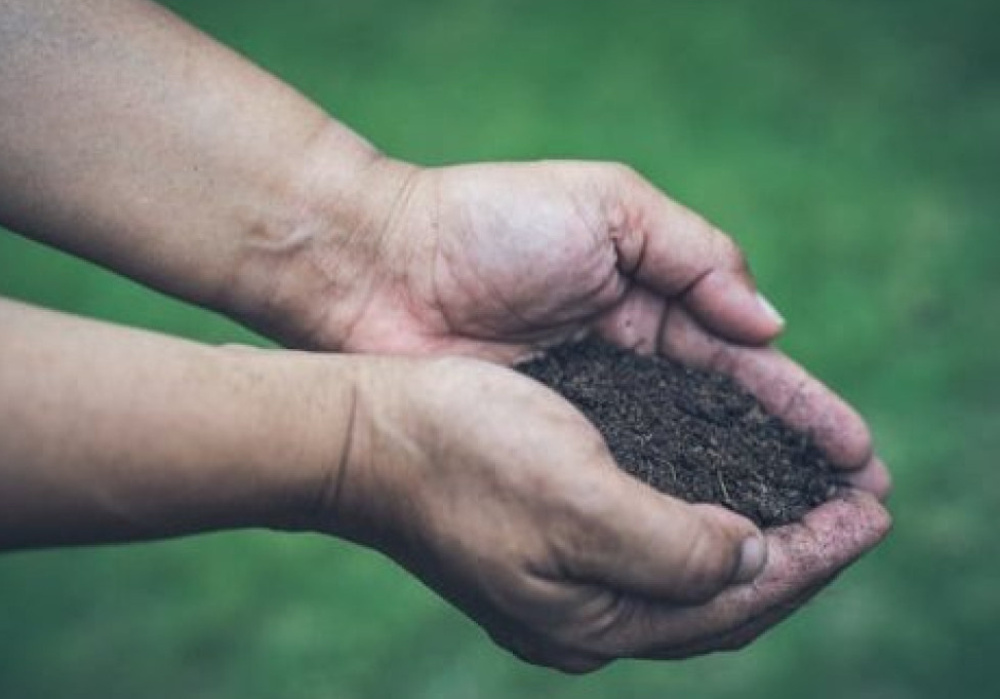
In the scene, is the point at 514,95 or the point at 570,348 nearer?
the point at 570,348

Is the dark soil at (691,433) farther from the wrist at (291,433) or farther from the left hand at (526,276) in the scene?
the wrist at (291,433)

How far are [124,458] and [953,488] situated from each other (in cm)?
268

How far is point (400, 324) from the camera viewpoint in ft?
7.46

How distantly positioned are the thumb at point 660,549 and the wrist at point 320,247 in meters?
0.86

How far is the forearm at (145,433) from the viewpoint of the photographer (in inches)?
59.2

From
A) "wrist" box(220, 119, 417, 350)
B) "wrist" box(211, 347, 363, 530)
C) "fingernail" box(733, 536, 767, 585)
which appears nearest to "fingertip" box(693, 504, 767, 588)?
"fingernail" box(733, 536, 767, 585)

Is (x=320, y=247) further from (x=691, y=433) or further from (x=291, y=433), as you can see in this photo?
(x=691, y=433)

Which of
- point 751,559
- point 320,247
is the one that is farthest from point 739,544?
point 320,247

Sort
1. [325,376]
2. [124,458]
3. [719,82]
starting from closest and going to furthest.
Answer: [124,458] → [325,376] → [719,82]

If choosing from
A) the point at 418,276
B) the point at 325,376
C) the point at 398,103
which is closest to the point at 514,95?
the point at 398,103

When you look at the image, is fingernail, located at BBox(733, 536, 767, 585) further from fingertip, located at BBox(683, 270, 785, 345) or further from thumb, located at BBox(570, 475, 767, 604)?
fingertip, located at BBox(683, 270, 785, 345)

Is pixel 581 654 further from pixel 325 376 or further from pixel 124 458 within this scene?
pixel 124 458

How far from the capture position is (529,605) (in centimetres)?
173

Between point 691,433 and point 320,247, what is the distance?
827mm
